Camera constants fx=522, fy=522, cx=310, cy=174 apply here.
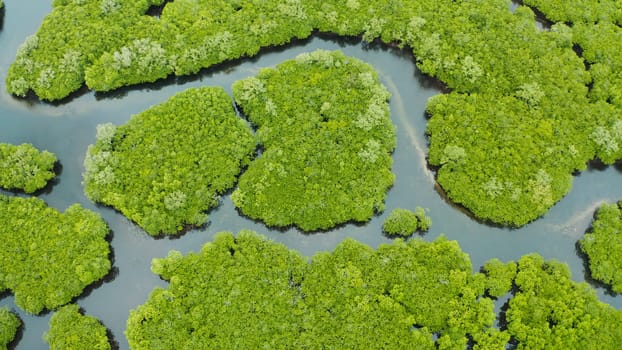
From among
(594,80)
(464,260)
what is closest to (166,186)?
(464,260)

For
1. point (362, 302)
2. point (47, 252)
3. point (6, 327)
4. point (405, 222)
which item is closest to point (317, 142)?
point (405, 222)

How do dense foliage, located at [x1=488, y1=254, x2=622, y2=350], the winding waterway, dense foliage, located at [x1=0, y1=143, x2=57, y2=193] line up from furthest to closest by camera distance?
dense foliage, located at [x1=0, y1=143, x2=57, y2=193]
the winding waterway
dense foliage, located at [x1=488, y1=254, x2=622, y2=350]

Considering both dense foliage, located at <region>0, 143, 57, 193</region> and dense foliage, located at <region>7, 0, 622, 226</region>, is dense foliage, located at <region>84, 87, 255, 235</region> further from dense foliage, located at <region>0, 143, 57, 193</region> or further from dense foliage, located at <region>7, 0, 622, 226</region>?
dense foliage, located at <region>7, 0, 622, 226</region>

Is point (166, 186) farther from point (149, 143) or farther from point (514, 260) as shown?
point (514, 260)

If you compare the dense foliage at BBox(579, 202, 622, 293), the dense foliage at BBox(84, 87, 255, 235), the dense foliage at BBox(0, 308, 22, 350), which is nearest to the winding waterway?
the dense foliage at BBox(0, 308, 22, 350)

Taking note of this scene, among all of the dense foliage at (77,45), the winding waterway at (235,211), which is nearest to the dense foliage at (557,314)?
the winding waterway at (235,211)

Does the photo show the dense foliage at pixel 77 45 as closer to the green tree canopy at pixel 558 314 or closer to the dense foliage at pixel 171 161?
the dense foliage at pixel 171 161
